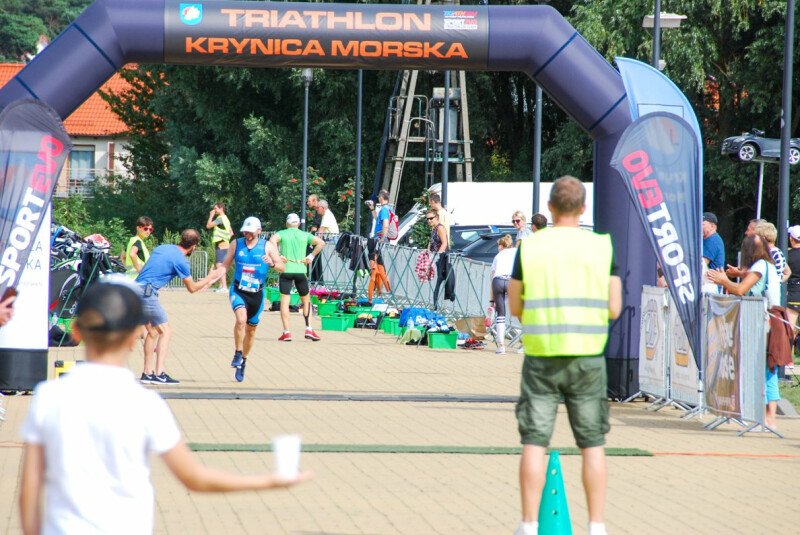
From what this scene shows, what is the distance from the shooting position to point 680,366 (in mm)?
12297

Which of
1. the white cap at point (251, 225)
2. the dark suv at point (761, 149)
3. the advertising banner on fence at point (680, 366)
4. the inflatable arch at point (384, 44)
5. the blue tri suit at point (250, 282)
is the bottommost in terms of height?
the advertising banner on fence at point (680, 366)

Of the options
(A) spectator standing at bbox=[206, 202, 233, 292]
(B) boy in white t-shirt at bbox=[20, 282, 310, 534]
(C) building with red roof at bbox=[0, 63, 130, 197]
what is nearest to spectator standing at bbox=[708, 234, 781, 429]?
(B) boy in white t-shirt at bbox=[20, 282, 310, 534]

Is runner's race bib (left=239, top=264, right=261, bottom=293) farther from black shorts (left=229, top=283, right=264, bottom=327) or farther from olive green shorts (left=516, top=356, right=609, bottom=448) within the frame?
olive green shorts (left=516, top=356, right=609, bottom=448)

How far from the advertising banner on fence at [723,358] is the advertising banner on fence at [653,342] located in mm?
843

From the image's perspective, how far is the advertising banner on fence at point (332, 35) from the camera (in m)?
12.4

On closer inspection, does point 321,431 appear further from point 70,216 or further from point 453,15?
point 70,216

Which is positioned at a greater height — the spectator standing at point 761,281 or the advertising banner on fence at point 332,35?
the advertising banner on fence at point 332,35

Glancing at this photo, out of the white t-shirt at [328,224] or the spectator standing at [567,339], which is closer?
the spectator standing at [567,339]

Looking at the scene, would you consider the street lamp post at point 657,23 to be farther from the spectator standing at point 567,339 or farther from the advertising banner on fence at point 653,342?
the spectator standing at point 567,339

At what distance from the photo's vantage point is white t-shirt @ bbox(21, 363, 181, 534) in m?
3.39

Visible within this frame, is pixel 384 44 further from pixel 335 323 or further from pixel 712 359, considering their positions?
pixel 335 323

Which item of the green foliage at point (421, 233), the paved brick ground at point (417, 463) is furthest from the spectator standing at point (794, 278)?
the green foliage at point (421, 233)

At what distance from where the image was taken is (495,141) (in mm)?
46281

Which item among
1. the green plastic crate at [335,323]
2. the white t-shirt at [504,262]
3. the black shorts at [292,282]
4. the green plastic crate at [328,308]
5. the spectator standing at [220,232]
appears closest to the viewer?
the white t-shirt at [504,262]
